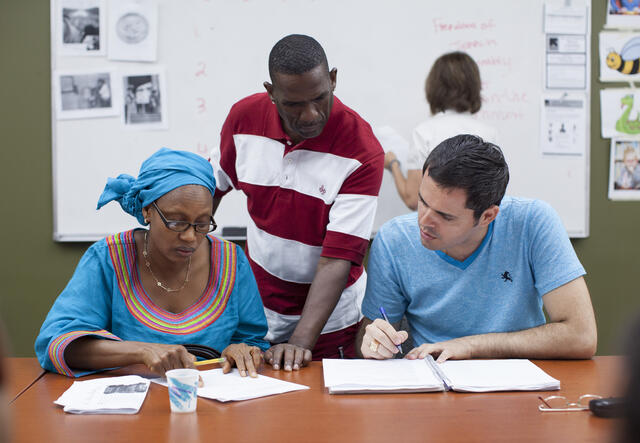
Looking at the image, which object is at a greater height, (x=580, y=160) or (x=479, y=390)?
(x=580, y=160)

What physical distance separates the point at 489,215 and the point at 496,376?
48 cm

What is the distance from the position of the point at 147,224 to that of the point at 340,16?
6.02ft

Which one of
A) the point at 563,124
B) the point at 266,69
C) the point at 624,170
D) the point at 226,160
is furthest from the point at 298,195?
the point at 624,170

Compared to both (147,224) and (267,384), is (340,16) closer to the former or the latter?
(147,224)

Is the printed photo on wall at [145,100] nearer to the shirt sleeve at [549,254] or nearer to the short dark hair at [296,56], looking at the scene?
the short dark hair at [296,56]

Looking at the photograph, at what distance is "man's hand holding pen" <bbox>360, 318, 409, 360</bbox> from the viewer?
163 cm

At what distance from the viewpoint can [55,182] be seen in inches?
124

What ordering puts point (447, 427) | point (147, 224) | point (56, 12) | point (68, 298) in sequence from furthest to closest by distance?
point (56, 12) → point (147, 224) → point (68, 298) → point (447, 427)

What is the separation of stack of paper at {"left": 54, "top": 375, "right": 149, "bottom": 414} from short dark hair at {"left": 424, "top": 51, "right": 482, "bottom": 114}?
194 cm

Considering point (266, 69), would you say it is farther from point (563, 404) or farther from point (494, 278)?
point (563, 404)

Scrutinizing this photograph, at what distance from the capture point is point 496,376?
153cm

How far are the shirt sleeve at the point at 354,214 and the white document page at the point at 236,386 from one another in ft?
1.67

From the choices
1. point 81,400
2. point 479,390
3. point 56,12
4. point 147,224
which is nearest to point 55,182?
point 56,12

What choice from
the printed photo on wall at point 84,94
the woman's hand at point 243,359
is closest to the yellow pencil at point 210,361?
the woman's hand at point 243,359
